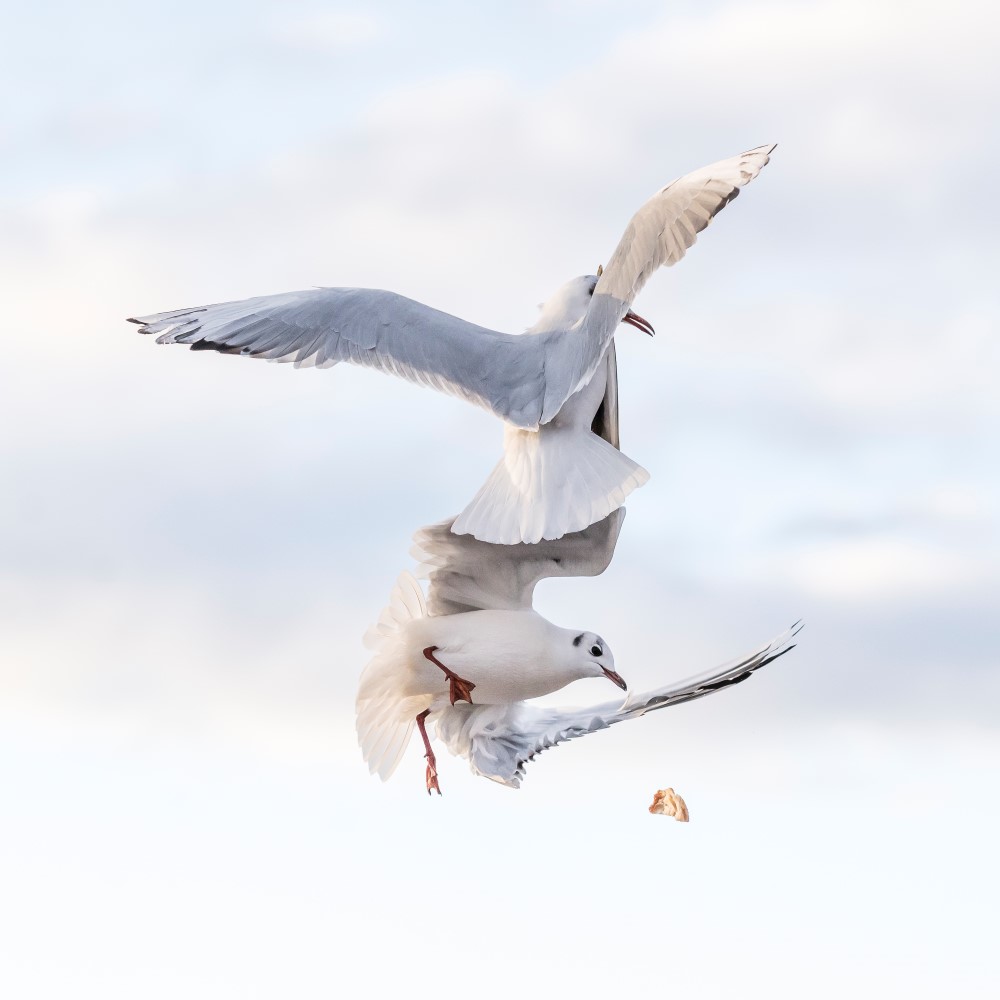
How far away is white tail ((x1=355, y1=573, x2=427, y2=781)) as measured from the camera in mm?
8469

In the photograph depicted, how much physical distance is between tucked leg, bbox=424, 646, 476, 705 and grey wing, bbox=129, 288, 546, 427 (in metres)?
1.05

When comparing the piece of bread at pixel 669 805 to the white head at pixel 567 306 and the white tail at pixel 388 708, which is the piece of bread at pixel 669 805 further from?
the white head at pixel 567 306

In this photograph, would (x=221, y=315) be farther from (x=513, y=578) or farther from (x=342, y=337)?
(x=513, y=578)

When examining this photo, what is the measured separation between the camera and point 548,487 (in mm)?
7496

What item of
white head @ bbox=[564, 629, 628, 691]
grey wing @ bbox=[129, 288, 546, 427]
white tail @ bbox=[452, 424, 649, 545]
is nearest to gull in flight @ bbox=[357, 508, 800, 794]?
white head @ bbox=[564, 629, 628, 691]

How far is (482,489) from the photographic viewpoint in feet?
25.1

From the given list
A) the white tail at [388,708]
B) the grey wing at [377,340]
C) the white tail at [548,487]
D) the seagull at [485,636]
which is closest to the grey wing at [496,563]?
the seagull at [485,636]

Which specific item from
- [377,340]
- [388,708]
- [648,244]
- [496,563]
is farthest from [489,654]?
[648,244]

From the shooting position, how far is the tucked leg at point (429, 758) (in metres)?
8.26

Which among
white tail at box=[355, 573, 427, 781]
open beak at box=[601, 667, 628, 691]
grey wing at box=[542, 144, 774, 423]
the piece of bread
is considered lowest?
the piece of bread

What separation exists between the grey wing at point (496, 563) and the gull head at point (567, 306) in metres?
0.79

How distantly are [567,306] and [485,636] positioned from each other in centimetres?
138

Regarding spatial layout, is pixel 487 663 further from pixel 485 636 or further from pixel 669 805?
pixel 669 805

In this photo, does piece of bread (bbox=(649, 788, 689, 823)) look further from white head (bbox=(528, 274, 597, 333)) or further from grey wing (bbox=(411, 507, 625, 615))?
white head (bbox=(528, 274, 597, 333))
